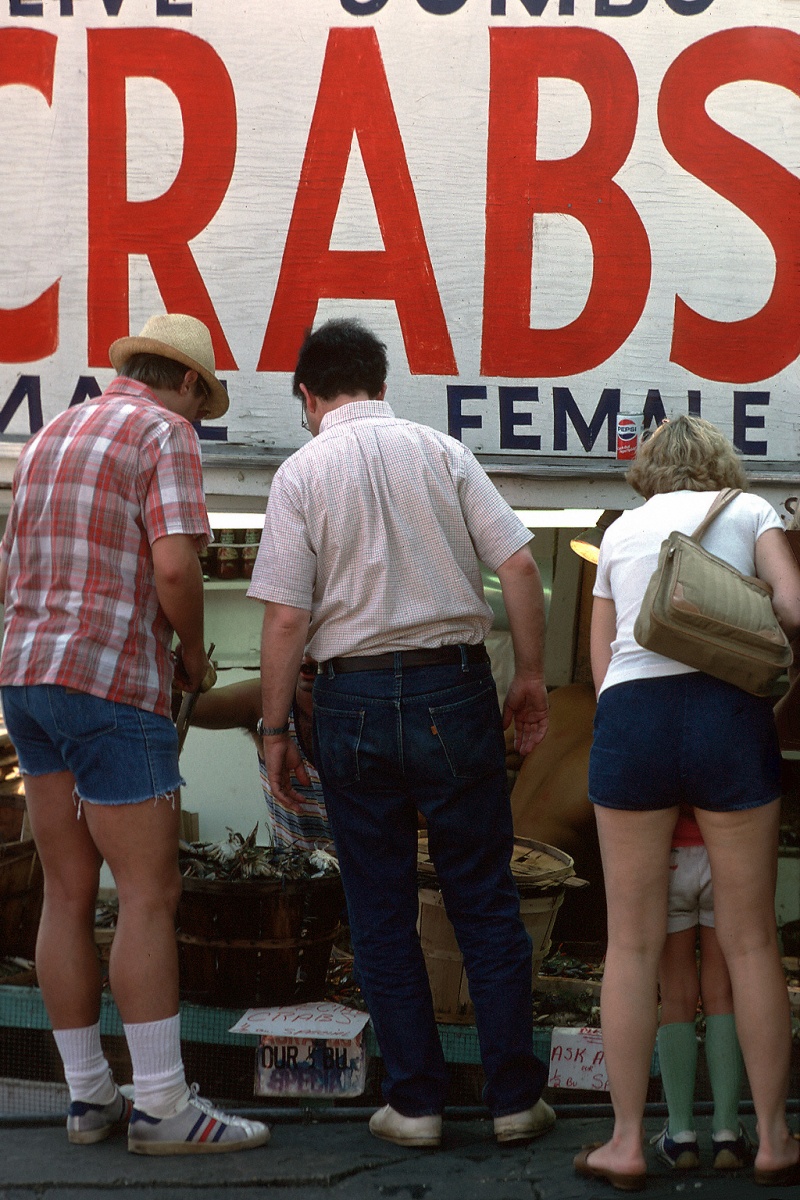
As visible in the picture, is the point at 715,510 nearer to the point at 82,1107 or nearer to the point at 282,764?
the point at 282,764

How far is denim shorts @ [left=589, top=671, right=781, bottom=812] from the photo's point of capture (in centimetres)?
297

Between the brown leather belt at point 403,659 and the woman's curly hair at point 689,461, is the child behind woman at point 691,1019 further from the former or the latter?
the woman's curly hair at point 689,461

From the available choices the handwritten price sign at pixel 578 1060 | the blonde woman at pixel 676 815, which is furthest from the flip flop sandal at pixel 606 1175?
the handwritten price sign at pixel 578 1060

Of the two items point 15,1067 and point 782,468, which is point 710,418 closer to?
point 782,468

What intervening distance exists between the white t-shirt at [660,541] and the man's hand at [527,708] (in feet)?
0.97

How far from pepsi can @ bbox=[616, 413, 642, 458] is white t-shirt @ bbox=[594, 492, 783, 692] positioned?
2.31 feet

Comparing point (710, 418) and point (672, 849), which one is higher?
point (710, 418)

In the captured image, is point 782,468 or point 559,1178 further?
point 782,468

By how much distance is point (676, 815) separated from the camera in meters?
3.07

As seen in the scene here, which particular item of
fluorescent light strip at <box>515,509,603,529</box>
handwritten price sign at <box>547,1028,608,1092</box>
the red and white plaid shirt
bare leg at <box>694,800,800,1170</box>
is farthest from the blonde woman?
fluorescent light strip at <box>515,509,603,529</box>

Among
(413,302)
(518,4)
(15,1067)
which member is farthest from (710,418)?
Answer: (15,1067)

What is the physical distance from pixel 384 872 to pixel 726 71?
112 inches

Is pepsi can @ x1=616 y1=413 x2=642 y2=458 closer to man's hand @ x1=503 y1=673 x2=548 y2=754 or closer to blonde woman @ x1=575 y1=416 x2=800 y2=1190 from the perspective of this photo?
blonde woman @ x1=575 y1=416 x2=800 y2=1190

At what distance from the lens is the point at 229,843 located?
14.4 feet
